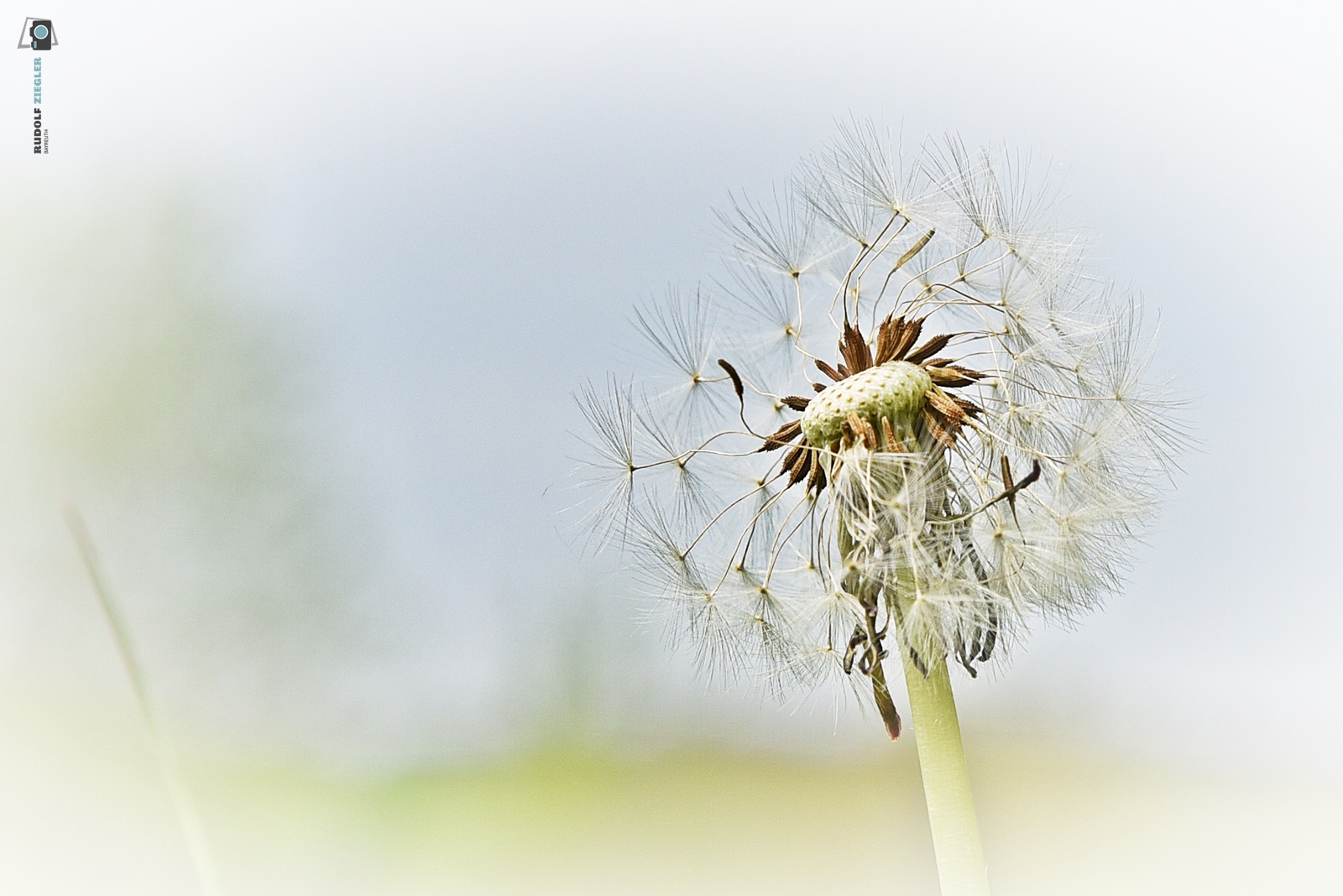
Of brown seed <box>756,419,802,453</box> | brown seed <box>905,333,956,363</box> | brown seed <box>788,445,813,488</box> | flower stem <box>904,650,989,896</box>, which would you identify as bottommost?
flower stem <box>904,650,989,896</box>

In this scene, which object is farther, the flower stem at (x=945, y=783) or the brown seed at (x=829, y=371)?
the brown seed at (x=829, y=371)

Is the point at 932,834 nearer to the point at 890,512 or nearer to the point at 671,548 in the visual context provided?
the point at 890,512

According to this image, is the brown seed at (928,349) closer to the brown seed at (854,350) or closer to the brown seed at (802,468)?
the brown seed at (854,350)

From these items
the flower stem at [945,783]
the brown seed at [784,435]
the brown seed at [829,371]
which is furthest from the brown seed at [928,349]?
the flower stem at [945,783]

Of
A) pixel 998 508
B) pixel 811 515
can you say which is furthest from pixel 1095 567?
pixel 811 515

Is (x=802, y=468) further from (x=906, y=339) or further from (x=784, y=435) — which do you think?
(x=906, y=339)

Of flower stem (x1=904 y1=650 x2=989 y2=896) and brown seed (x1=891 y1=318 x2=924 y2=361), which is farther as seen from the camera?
brown seed (x1=891 y1=318 x2=924 y2=361)

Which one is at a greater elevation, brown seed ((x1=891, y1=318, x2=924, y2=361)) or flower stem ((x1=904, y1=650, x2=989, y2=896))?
brown seed ((x1=891, y1=318, x2=924, y2=361))

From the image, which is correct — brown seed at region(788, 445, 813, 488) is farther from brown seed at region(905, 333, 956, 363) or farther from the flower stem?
the flower stem

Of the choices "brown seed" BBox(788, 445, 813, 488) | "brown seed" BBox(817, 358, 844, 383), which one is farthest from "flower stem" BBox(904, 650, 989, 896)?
"brown seed" BBox(817, 358, 844, 383)
